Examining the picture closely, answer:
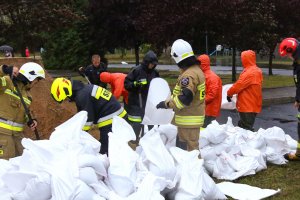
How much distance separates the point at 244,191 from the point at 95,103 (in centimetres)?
183

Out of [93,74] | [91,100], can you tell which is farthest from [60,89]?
[93,74]

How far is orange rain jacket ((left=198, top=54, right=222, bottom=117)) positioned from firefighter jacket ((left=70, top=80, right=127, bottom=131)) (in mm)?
1964

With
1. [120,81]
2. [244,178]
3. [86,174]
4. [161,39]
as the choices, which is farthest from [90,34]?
[86,174]

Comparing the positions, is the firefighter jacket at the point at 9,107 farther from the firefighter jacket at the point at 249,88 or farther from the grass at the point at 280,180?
the firefighter jacket at the point at 249,88

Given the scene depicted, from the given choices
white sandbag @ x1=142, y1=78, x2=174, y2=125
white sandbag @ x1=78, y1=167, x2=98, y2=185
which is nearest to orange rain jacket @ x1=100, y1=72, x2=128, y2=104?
white sandbag @ x1=142, y1=78, x2=174, y2=125

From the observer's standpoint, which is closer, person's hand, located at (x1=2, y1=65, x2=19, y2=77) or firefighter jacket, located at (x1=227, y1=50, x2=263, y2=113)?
person's hand, located at (x1=2, y1=65, x2=19, y2=77)

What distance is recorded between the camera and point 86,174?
12.4 ft

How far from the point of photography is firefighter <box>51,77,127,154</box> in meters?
4.46

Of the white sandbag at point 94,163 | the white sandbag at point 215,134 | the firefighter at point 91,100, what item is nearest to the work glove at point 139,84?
the white sandbag at point 215,134

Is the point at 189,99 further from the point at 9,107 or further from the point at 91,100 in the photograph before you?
the point at 9,107

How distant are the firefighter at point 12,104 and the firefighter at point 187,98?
4.55ft

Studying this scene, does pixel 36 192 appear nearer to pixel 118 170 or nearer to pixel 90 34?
pixel 118 170

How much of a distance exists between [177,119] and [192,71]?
23.6 inches

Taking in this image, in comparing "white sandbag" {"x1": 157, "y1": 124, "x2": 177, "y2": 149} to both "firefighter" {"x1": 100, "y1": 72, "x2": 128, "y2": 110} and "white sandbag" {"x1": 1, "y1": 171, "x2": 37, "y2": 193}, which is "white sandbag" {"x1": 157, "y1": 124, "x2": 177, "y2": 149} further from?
"firefighter" {"x1": 100, "y1": 72, "x2": 128, "y2": 110}
